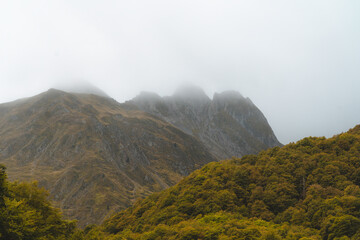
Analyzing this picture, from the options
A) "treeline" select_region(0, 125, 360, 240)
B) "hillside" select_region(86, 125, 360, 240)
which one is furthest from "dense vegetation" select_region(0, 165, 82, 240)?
"hillside" select_region(86, 125, 360, 240)

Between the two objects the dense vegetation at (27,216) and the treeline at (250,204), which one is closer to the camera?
the dense vegetation at (27,216)

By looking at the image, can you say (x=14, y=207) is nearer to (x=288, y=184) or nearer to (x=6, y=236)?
(x=6, y=236)

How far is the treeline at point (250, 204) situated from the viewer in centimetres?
3191

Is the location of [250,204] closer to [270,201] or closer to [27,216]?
[270,201]

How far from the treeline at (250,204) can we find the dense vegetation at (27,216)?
0.26ft

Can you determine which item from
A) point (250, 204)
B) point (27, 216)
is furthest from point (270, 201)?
point (27, 216)

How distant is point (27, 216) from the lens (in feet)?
77.0

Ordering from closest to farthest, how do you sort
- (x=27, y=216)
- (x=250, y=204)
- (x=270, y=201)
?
1. (x=27, y=216)
2. (x=270, y=201)
3. (x=250, y=204)

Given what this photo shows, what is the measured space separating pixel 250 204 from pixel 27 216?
37.5 metres

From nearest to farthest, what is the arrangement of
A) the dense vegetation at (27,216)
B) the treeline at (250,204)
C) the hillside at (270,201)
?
the dense vegetation at (27,216) < the treeline at (250,204) < the hillside at (270,201)

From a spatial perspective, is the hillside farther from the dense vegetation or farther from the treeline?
the dense vegetation

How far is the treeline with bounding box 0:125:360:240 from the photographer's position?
3191 centimetres

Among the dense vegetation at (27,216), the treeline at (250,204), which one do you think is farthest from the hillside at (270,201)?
the dense vegetation at (27,216)

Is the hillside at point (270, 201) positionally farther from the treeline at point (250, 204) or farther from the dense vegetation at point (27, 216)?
the dense vegetation at point (27, 216)
